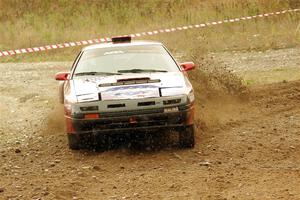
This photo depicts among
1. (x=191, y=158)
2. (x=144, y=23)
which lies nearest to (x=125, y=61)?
(x=191, y=158)

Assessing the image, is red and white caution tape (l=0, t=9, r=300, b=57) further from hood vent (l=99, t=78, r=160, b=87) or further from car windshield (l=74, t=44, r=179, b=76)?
hood vent (l=99, t=78, r=160, b=87)

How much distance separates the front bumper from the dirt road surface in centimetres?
40

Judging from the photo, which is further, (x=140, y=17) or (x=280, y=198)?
(x=140, y=17)

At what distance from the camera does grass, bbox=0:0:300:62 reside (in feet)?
76.2

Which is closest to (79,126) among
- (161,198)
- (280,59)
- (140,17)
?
(161,198)

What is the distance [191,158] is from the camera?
7871mm

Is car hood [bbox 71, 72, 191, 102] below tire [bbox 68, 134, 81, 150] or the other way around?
the other way around

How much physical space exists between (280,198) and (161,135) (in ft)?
10.7

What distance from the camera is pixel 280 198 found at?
6047mm

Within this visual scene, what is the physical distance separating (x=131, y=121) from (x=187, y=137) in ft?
2.75

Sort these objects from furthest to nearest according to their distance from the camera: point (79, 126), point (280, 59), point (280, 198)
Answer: point (280, 59)
point (79, 126)
point (280, 198)

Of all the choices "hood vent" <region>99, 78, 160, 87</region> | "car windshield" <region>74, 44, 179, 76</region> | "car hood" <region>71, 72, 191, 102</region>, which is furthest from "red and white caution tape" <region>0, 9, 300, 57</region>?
"hood vent" <region>99, 78, 160, 87</region>

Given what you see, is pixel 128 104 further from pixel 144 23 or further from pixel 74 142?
pixel 144 23

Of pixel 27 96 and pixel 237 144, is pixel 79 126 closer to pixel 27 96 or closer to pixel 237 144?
pixel 237 144
